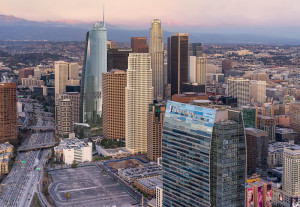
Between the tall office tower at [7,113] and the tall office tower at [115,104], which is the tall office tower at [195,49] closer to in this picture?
the tall office tower at [115,104]

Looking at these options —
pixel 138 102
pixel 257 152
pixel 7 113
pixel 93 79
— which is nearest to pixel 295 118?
pixel 257 152

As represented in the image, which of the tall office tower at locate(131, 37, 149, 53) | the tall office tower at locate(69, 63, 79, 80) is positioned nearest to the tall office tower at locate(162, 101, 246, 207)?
the tall office tower at locate(131, 37, 149, 53)

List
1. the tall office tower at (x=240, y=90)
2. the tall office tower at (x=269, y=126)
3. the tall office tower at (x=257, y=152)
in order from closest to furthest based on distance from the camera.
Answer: the tall office tower at (x=257, y=152) < the tall office tower at (x=269, y=126) < the tall office tower at (x=240, y=90)

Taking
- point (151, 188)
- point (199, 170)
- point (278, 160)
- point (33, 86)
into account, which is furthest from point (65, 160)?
point (33, 86)

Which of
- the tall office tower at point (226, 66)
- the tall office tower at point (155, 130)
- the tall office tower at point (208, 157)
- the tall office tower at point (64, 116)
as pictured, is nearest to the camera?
the tall office tower at point (208, 157)

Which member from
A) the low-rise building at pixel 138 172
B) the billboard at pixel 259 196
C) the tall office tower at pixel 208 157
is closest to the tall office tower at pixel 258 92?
the low-rise building at pixel 138 172
